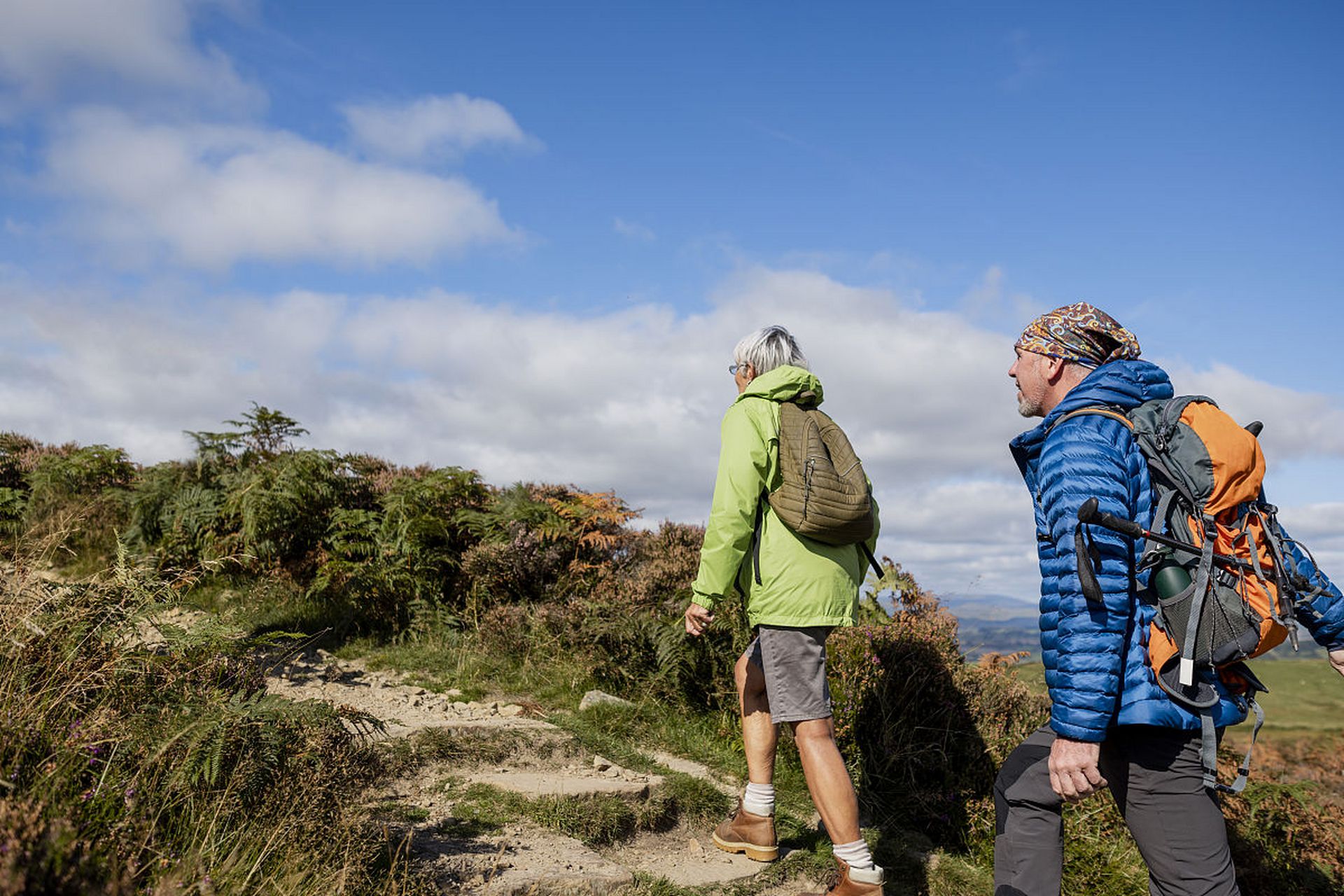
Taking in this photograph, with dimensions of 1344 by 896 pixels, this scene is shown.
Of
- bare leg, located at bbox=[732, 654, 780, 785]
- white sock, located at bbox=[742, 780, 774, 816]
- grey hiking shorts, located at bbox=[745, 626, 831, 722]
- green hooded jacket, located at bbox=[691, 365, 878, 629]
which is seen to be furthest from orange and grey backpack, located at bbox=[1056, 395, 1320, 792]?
white sock, located at bbox=[742, 780, 774, 816]

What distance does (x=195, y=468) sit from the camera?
8.22m

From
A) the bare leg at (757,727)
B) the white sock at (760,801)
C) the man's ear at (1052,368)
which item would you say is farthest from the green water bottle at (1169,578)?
the white sock at (760,801)

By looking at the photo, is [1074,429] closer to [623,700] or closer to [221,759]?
[221,759]

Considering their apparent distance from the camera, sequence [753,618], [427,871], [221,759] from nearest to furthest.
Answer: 1. [221,759]
2. [427,871]
3. [753,618]

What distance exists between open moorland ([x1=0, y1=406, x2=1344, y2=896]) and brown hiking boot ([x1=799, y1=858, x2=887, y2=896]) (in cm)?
56

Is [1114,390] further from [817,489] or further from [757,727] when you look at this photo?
[757,727]

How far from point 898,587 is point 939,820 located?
1838 mm

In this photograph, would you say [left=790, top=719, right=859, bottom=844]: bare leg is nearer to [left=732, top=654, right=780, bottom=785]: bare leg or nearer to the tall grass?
[left=732, top=654, right=780, bottom=785]: bare leg

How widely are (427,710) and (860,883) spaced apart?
3.30 metres

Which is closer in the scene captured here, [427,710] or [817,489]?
[817,489]

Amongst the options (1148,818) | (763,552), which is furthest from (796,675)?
(1148,818)

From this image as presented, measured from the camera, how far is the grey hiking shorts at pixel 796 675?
382 centimetres

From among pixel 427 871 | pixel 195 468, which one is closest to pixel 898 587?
pixel 427 871

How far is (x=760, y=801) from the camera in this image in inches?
169
